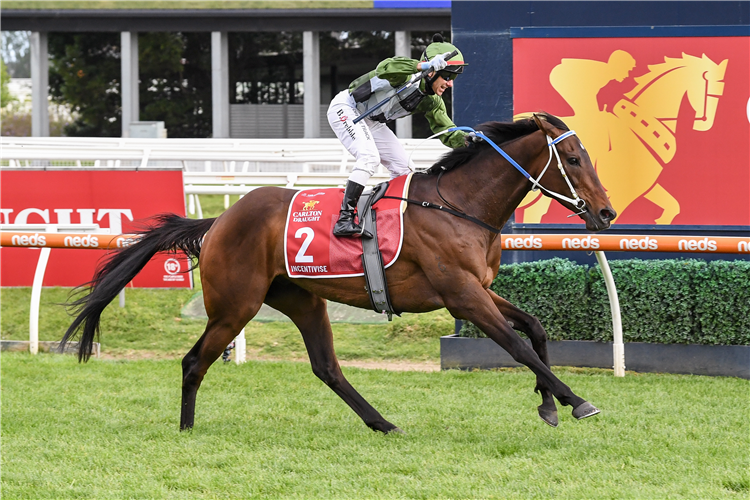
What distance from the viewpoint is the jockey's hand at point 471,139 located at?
15.4 ft

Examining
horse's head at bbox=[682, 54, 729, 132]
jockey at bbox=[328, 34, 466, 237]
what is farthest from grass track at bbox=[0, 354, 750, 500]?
horse's head at bbox=[682, 54, 729, 132]

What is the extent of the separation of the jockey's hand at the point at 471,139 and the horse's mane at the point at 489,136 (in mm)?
13

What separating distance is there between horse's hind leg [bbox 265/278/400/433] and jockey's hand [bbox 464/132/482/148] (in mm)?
1265

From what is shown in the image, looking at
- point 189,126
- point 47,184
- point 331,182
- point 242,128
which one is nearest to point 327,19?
point 242,128

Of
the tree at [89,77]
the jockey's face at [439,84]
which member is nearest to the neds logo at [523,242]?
the jockey's face at [439,84]

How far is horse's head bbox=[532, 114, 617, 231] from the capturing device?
14.1ft

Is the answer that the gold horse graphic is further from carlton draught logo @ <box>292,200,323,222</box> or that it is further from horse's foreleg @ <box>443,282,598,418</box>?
carlton draught logo @ <box>292,200,323,222</box>

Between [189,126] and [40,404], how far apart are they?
71.6 feet

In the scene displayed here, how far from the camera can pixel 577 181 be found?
4352 mm

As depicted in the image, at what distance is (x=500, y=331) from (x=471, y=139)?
1111 mm

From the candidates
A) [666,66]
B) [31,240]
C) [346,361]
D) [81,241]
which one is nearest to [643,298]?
[666,66]

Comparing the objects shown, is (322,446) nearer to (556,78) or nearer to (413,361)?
(413,361)

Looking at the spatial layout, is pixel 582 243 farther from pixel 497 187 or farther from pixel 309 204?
pixel 309 204

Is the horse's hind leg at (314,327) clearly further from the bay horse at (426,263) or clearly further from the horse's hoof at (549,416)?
the horse's hoof at (549,416)
